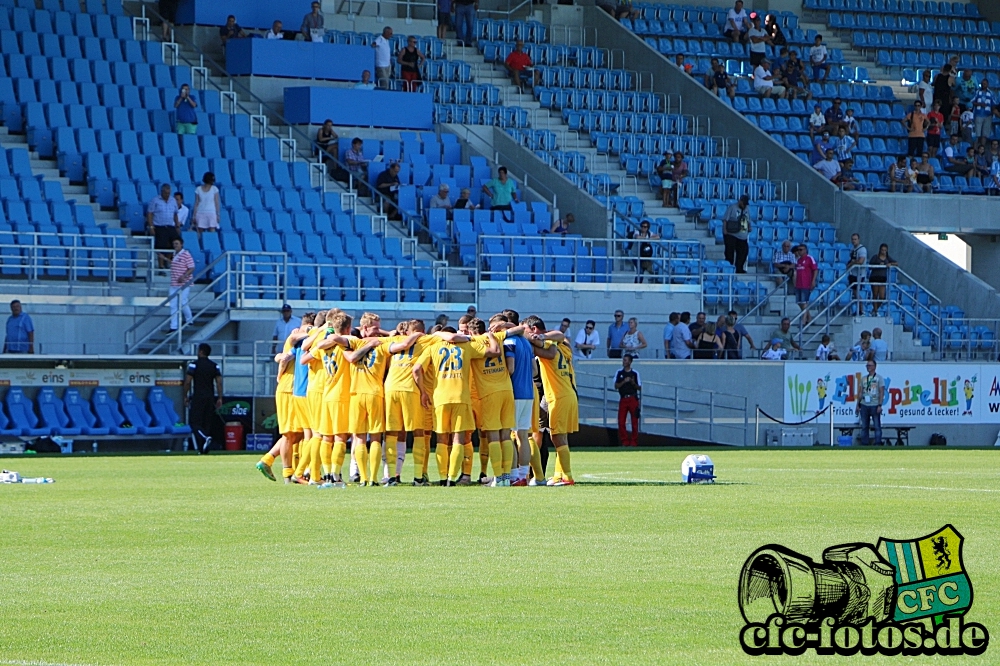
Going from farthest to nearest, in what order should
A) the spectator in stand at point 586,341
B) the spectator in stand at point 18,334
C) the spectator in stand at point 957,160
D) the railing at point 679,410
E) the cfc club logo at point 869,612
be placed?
the spectator in stand at point 957,160 < the spectator in stand at point 586,341 < the railing at point 679,410 < the spectator in stand at point 18,334 < the cfc club logo at point 869,612

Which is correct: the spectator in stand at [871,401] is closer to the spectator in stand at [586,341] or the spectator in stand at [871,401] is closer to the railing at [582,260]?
the railing at [582,260]

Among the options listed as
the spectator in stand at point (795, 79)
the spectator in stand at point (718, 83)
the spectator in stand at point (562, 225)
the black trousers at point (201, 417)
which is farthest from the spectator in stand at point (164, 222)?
the spectator in stand at point (795, 79)

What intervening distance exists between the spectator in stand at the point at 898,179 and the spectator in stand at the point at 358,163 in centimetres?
1288

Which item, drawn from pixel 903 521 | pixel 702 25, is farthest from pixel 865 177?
pixel 903 521

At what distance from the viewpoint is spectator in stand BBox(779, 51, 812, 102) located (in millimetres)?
43156

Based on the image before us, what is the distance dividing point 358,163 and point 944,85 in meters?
16.4

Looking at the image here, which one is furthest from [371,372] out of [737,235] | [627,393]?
[737,235]

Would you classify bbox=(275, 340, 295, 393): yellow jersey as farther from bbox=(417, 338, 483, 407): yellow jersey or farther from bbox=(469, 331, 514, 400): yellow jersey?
bbox=(469, 331, 514, 400): yellow jersey

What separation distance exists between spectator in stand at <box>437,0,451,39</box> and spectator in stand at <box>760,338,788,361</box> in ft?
42.3

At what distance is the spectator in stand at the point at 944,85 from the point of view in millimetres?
43562

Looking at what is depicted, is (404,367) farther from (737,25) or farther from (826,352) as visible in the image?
(737,25)

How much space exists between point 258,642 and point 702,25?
38440 millimetres

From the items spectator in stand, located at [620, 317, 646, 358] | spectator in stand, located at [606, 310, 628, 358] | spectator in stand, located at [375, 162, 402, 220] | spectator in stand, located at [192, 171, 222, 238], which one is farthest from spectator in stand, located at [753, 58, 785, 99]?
spectator in stand, located at [192, 171, 222, 238]

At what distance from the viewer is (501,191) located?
35438 millimetres
